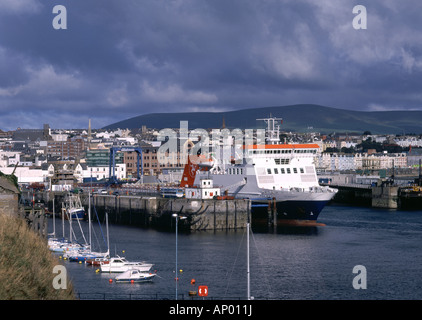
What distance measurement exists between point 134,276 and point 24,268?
1414cm

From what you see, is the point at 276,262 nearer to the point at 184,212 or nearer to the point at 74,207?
the point at 184,212

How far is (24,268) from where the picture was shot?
25.9 m

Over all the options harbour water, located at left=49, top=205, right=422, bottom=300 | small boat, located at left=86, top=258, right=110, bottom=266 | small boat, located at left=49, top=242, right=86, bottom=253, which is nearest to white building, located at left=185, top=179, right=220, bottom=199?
harbour water, located at left=49, top=205, right=422, bottom=300

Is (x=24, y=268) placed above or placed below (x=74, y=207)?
above

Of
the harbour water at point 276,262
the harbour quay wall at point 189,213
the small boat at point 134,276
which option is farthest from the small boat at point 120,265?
the harbour quay wall at point 189,213

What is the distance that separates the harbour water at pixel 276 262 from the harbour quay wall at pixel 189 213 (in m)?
1.86

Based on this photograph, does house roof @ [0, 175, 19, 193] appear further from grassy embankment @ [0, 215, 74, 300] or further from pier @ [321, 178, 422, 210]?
pier @ [321, 178, 422, 210]

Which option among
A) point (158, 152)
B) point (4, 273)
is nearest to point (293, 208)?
point (4, 273)

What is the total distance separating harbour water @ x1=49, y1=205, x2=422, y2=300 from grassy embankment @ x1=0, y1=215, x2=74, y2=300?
15.0ft

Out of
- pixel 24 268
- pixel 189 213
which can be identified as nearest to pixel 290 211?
pixel 189 213

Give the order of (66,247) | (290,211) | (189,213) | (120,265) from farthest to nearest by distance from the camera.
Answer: (290,211)
(189,213)
(66,247)
(120,265)

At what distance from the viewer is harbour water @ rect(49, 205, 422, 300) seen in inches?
1428
